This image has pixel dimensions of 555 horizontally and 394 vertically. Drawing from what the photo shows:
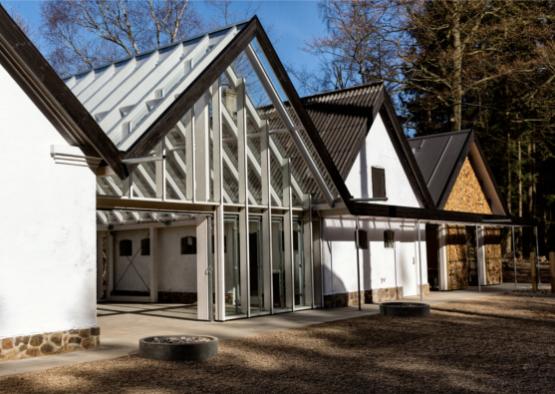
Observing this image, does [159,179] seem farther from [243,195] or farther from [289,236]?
[289,236]

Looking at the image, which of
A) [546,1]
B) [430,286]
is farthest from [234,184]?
[546,1]

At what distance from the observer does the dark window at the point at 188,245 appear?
1805 cm

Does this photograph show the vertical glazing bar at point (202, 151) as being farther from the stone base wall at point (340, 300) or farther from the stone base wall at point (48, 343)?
the stone base wall at point (340, 300)

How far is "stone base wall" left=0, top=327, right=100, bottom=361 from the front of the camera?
28.6ft

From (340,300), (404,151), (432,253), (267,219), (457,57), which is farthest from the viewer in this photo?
(457,57)

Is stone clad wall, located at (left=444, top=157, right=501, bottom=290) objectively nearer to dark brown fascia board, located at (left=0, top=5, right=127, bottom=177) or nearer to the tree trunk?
the tree trunk

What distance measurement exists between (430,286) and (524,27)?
9431mm

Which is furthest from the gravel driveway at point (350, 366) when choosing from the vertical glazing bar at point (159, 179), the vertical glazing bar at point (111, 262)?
the vertical glazing bar at point (111, 262)

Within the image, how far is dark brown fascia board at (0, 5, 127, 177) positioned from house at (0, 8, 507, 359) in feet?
0.07

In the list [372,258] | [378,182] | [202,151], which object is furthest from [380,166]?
[202,151]

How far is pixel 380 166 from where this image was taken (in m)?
18.5

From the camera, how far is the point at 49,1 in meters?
26.3

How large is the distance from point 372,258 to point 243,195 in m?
5.50

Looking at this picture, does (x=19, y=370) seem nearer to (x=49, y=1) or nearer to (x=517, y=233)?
(x=49, y=1)
